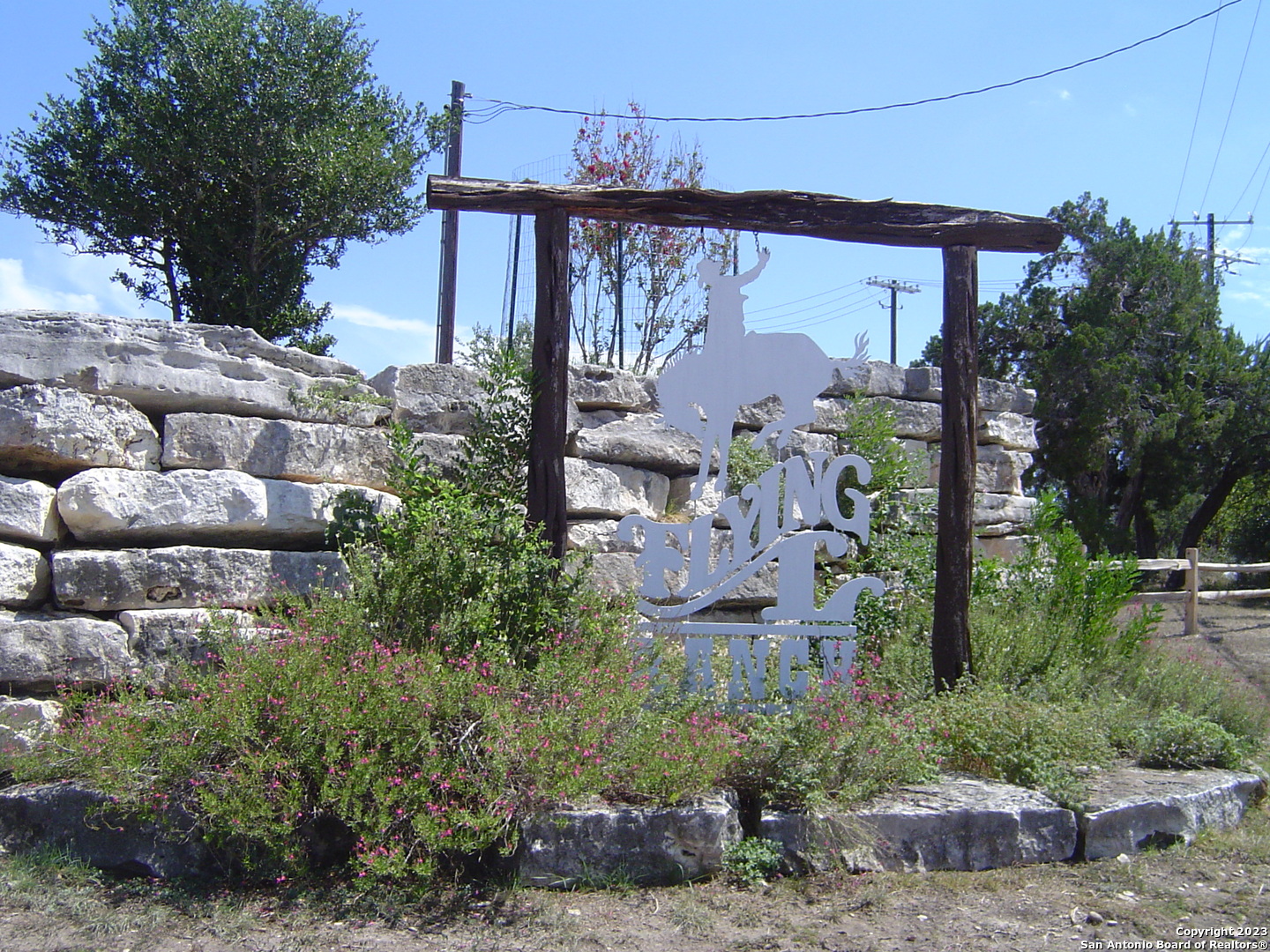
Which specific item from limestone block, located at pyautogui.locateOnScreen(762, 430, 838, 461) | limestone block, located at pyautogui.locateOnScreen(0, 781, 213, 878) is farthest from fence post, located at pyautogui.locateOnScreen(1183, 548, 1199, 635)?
limestone block, located at pyautogui.locateOnScreen(0, 781, 213, 878)

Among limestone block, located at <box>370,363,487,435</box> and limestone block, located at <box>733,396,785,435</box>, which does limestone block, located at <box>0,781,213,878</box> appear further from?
limestone block, located at <box>733,396,785,435</box>

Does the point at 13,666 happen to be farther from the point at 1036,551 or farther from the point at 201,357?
the point at 1036,551

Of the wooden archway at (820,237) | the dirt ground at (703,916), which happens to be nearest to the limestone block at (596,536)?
the wooden archway at (820,237)

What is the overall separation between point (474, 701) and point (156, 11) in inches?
298

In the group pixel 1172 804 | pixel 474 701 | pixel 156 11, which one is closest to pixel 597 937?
pixel 474 701

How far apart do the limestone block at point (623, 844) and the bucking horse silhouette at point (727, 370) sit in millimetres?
2459

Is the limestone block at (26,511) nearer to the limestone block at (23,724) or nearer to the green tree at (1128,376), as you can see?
the limestone block at (23,724)

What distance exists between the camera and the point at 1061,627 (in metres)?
6.25

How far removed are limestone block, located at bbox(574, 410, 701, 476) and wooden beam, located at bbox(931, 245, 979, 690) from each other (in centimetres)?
190

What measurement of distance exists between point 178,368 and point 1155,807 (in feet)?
17.9

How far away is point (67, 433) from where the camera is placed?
4.88 metres

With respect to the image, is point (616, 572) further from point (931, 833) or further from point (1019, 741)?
point (931, 833)

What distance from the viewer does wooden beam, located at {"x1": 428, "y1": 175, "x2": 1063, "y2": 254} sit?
5.52 meters

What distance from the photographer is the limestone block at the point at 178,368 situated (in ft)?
16.3
